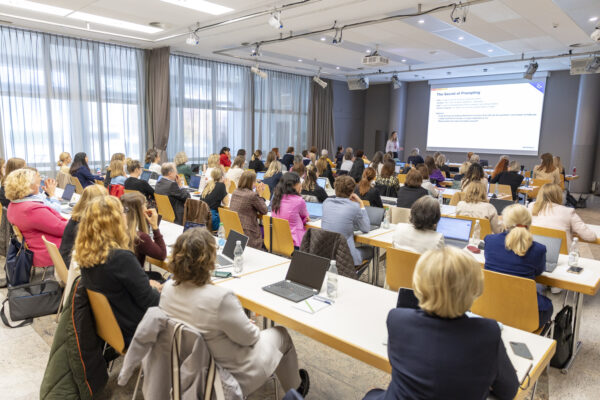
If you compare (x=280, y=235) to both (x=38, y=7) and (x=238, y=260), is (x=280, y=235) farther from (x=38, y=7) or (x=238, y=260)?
(x=38, y=7)

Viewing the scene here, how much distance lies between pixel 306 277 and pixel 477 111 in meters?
12.8

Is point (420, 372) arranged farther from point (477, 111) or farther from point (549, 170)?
point (477, 111)

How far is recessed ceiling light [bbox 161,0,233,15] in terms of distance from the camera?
617cm

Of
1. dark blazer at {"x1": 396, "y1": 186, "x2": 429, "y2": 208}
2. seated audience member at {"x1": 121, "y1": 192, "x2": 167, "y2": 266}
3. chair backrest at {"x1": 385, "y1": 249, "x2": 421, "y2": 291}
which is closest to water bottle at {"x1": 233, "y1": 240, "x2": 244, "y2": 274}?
seated audience member at {"x1": 121, "y1": 192, "x2": 167, "y2": 266}

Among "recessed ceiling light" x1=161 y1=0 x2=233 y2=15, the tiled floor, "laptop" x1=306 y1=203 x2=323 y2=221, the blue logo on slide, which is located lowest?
the tiled floor

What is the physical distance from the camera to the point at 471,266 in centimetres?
142

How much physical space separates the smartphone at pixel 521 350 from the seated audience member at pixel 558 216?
2.44 meters

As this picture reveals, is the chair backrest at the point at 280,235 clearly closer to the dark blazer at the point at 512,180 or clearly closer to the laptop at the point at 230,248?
the laptop at the point at 230,248

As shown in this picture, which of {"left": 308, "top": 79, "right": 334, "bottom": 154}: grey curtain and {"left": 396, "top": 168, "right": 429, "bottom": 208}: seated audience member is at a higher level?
{"left": 308, "top": 79, "right": 334, "bottom": 154}: grey curtain

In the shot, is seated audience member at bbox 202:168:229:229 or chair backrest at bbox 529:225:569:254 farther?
seated audience member at bbox 202:168:229:229

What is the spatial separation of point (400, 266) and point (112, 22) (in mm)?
7320

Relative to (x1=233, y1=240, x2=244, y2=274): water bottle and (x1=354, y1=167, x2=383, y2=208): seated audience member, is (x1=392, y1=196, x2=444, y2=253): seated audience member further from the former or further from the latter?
(x1=354, y1=167, x2=383, y2=208): seated audience member

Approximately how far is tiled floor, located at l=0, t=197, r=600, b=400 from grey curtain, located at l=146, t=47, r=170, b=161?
24.0 feet

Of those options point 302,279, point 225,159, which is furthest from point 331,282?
point 225,159
